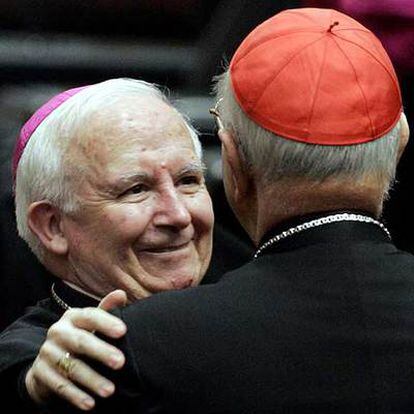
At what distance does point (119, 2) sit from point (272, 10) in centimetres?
69

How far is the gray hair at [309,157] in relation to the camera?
235cm

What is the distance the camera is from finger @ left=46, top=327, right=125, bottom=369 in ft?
7.51

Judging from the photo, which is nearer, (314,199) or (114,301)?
(314,199)

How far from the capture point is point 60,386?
2.41 m

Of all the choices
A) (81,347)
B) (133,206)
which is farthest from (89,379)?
(133,206)

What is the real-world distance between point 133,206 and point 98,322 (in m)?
0.69

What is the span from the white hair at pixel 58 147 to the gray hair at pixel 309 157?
66cm

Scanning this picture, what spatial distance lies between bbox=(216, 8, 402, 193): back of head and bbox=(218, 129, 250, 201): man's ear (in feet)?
0.04

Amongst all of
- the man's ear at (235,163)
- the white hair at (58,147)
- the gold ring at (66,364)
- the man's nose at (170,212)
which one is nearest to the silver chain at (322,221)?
the man's ear at (235,163)

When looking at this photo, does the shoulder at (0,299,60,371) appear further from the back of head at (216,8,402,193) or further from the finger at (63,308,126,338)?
the back of head at (216,8,402,193)

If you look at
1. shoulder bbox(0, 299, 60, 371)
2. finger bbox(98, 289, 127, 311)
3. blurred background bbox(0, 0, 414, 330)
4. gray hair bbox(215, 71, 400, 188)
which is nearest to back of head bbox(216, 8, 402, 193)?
gray hair bbox(215, 71, 400, 188)

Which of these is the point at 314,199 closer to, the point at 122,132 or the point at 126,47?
the point at 122,132

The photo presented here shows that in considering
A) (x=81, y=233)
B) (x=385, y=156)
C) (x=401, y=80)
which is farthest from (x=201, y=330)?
(x=401, y=80)

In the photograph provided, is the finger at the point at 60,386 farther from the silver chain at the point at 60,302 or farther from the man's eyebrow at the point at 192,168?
the man's eyebrow at the point at 192,168
